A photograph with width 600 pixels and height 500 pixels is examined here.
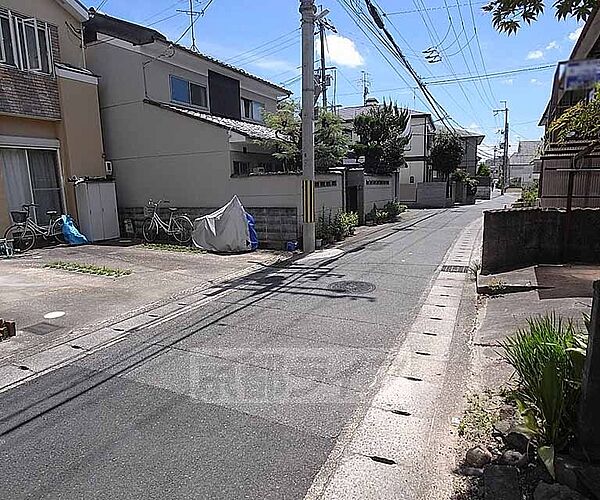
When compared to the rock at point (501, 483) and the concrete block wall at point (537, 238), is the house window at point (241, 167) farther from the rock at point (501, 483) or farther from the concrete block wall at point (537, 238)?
the rock at point (501, 483)

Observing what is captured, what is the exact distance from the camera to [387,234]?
16.3m

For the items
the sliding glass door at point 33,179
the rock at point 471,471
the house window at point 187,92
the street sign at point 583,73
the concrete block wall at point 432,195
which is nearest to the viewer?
the street sign at point 583,73

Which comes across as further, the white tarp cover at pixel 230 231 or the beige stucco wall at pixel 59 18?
the beige stucco wall at pixel 59 18

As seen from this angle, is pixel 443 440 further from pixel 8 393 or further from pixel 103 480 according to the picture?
pixel 8 393

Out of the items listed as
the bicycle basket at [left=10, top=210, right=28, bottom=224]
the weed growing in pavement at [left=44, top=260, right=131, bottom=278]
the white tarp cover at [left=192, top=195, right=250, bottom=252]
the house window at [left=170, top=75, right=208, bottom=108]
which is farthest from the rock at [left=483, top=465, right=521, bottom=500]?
the house window at [left=170, top=75, right=208, bottom=108]

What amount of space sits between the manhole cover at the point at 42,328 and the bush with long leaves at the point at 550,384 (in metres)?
5.70

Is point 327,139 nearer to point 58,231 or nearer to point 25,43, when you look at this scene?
point 58,231

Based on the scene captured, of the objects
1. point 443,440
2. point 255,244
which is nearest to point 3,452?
point 443,440

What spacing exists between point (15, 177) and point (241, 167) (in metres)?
6.77

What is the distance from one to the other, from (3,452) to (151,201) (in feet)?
41.6

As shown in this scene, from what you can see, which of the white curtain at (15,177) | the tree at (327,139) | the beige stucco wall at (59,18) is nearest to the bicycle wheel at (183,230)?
the white curtain at (15,177)

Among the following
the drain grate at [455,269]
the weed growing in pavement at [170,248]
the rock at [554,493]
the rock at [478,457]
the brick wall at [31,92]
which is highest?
the brick wall at [31,92]

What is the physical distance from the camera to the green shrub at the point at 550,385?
8.71 ft

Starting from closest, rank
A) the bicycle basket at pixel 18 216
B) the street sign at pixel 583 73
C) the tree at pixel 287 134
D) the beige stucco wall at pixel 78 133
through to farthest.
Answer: the street sign at pixel 583 73, the bicycle basket at pixel 18 216, the beige stucco wall at pixel 78 133, the tree at pixel 287 134
